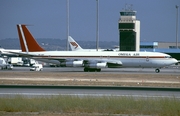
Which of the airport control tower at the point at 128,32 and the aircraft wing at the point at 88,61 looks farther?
the airport control tower at the point at 128,32

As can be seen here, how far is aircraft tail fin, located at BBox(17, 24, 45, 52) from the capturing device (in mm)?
70062

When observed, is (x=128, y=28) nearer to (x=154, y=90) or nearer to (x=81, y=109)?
(x=154, y=90)

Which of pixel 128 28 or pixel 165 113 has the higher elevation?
pixel 128 28

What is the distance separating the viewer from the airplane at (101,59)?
66250 millimetres

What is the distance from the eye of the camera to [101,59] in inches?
A: 2672

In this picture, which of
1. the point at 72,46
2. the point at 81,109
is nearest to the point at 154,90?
the point at 81,109

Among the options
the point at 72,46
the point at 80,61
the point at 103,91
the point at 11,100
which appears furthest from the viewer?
the point at 72,46

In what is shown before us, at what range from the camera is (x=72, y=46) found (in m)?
109

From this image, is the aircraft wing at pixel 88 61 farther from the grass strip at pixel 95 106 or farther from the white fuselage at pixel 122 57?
the grass strip at pixel 95 106

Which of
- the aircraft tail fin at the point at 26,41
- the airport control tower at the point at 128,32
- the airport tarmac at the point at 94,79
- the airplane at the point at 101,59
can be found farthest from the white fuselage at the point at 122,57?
the airport control tower at the point at 128,32

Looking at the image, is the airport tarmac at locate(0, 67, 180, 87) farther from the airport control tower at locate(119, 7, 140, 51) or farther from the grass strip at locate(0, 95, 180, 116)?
the airport control tower at locate(119, 7, 140, 51)

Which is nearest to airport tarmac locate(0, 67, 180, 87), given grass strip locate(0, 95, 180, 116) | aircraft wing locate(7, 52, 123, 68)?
aircraft wing locate(7, 52, 123, 68)

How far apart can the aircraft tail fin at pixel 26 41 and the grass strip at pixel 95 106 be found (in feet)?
160

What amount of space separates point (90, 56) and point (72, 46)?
41385mm
